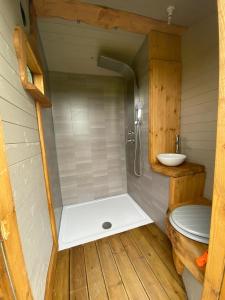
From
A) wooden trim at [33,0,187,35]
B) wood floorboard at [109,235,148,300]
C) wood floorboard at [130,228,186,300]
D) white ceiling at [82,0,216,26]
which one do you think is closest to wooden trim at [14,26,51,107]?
wooden trim at [33,0,187,35]

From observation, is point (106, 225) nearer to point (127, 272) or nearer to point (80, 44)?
point (127, 272)

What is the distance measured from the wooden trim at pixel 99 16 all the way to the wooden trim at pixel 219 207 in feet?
4.36

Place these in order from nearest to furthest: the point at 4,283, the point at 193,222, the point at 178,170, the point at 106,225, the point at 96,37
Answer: the point at 4,283 → the point at 193,222 → the point at 178,170 → the point at 96,37 → the point at 106,225

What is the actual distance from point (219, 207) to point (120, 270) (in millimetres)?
1213

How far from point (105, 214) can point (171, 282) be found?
3.86ft

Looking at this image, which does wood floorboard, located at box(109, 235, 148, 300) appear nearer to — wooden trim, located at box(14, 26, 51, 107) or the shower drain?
the shower drain

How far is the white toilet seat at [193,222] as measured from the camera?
90cm

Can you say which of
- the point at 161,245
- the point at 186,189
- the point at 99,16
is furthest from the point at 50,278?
the point at 99,16

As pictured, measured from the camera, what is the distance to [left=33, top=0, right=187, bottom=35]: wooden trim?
126 centimetres

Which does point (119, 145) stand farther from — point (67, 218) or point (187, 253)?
point (187, 253)

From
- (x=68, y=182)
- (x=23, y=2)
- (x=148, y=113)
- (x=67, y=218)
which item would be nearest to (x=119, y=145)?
(x=148, y=113)

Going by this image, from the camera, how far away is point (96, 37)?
165cm

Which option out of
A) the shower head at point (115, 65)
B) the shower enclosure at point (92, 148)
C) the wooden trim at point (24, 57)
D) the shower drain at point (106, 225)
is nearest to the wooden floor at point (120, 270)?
the shower drain at point (106, 225)

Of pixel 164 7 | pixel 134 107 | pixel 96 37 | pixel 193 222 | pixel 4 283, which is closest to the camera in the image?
pixel 4 283
